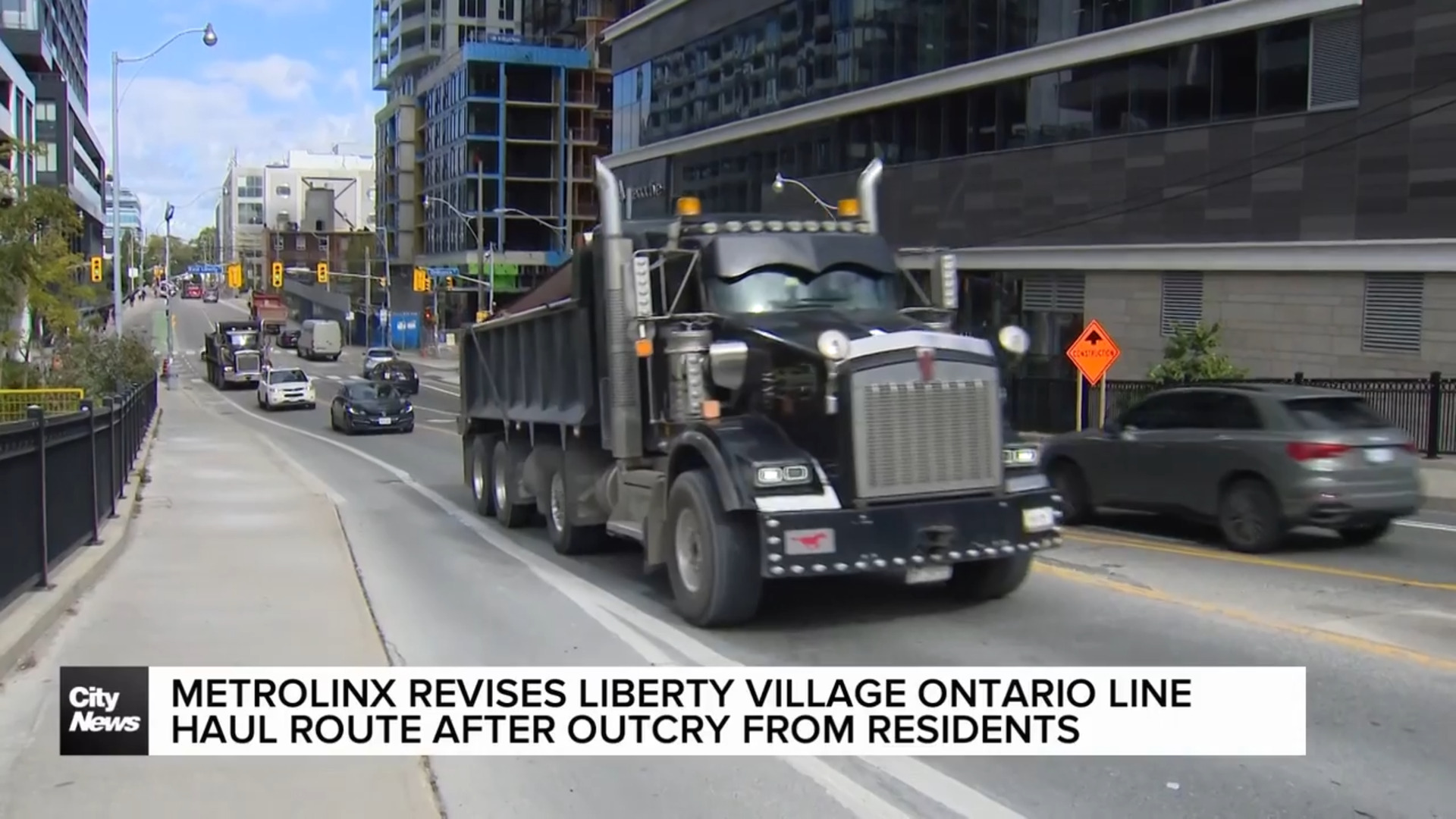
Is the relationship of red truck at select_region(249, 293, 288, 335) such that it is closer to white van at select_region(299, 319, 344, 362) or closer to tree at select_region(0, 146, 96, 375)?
white van at select_region(299, 319, 344, 362)

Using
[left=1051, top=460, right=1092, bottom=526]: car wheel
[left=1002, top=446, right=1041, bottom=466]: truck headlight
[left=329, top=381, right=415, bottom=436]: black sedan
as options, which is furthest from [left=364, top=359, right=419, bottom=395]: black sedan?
[left=1002, top=446, right=1041, bottom=466]: truck headlight

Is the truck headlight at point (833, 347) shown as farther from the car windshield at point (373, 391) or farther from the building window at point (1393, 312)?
the car windshield at point (373, 391)

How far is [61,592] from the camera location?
375 inches

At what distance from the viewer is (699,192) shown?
50562 millimetres

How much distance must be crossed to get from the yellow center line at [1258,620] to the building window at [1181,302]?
62.3 feet

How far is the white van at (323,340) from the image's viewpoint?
90.3 metres

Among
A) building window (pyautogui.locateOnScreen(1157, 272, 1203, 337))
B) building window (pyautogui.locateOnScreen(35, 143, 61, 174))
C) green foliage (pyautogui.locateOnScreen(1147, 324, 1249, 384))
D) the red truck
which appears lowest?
green foliage (pyautogui.locateOnScreen(1147, 324, 1249, 384))

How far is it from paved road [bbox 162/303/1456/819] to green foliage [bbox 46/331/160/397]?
1266 cm

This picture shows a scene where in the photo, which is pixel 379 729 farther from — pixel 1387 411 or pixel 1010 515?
pixel 1387 411

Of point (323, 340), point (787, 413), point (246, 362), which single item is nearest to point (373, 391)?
point (246, 362)

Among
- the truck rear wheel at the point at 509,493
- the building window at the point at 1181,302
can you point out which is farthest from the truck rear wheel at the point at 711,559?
the building window at the point at 1181,302

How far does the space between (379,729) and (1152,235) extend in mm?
26802

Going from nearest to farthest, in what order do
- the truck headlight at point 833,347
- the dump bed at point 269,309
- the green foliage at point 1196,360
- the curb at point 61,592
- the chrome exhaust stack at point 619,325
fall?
the curb at point 61,592 < the truck headlight at point 833,347 < the chrome exhaust stack at point 619,325 < the green foliage at point 1196,360 < the dump bed at point 269,309

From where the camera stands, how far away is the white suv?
1925 inches
